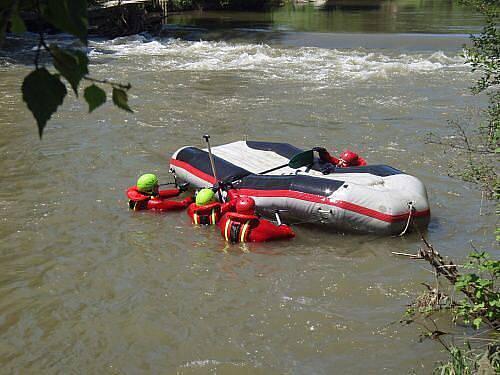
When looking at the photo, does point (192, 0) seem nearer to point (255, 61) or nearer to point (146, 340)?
point (255, 61)

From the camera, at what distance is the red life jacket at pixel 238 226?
23.1 feet

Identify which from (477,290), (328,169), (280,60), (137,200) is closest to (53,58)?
(477,290)

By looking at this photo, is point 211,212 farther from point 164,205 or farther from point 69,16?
point 69,16

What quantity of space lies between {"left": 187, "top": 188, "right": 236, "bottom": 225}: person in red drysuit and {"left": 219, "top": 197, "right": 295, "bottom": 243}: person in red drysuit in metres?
0.37

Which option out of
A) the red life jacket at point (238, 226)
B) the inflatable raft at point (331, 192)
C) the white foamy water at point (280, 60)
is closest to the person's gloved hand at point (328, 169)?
the inflatable raft at point (331, 192)

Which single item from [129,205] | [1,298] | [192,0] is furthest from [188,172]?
[192,0]

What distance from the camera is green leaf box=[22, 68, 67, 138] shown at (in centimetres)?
109

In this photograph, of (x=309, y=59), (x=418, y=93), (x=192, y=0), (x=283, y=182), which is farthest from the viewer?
(x=192, y=0)

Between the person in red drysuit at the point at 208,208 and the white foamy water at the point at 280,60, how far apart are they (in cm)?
930

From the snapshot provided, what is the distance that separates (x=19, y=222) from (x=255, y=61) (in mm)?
12527

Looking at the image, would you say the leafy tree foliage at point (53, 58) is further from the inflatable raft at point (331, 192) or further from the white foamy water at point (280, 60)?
the white foamy water at point (280, 60)

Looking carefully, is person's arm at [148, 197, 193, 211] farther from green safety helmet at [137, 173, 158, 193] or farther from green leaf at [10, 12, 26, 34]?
green leaf at [10, 12, 26, 34]

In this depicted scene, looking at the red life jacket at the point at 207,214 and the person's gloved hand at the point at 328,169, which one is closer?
the red life jacket at the point at 207,214

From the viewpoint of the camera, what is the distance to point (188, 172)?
8531 millimetres
